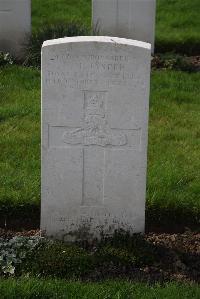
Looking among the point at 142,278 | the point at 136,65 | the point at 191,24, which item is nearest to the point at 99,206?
the point at 142,278

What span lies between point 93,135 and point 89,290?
1171mm

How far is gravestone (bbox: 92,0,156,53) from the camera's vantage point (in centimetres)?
1073

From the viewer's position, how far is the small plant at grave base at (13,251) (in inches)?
188

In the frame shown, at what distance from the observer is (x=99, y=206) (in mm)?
5254

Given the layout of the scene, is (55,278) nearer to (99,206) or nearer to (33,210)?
(99,206)

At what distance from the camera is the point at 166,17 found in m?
12.6

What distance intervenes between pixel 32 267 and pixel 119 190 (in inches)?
34.6

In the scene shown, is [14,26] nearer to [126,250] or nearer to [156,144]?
[156,144]

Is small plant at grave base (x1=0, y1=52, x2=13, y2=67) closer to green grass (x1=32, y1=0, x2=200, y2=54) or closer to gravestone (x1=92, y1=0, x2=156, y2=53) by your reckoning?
gravestone (x1=92, y1=0, x2=156, y2=53)

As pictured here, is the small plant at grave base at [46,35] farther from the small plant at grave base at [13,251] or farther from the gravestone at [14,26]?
the small plant at grave base at [13,251]

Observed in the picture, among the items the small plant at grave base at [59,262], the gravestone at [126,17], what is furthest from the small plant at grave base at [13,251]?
the gravestone at [126,17]

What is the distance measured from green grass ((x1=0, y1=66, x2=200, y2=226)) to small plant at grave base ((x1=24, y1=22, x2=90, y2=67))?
516 millimetres

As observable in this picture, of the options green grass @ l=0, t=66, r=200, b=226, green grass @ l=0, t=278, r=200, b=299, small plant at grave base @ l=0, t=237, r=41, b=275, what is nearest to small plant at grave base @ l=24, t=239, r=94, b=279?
small plant at grave base @ l=0, t=237, r=41, b=275

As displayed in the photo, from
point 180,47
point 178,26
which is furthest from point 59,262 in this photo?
point 178,26
